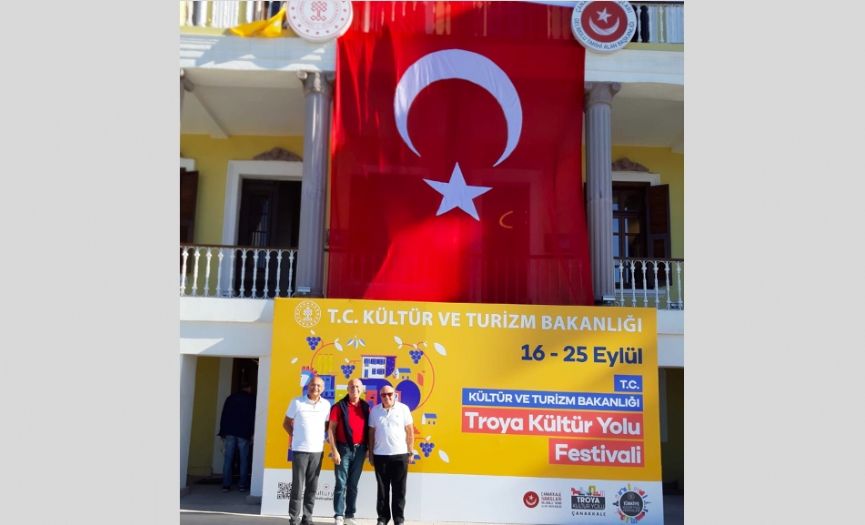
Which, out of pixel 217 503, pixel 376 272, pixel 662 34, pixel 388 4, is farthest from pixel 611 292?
pixel 217 503

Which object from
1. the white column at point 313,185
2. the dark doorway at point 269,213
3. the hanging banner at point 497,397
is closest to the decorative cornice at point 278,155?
the dark doorway at point 269,213

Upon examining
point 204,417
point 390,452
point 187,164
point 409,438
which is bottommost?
point 204,417

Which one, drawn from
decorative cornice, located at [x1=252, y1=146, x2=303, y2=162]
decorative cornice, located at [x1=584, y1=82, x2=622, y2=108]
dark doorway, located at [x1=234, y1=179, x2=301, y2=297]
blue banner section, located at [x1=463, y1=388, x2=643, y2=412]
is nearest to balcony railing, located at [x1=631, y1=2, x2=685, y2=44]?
decorative cornice, located at [x1=584, y1=82, x2=622, y2=108]

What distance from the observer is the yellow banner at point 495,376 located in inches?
289

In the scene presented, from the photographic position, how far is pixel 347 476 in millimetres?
6535

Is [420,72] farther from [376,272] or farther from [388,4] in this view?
[376,272]

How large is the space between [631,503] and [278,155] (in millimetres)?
7450

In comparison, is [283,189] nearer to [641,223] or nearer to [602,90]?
[602,90]

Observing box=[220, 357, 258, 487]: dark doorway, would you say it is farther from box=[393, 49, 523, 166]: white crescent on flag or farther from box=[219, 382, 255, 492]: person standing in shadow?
box=[393, 49, 523, 166]: white crescent on flag

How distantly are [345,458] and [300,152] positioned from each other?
20.1ft

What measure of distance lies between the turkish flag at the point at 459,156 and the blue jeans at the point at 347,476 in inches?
82.4

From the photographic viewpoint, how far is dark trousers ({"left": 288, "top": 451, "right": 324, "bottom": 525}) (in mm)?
6207

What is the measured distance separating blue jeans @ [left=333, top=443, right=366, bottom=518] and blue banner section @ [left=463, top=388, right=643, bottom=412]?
1.44 metres

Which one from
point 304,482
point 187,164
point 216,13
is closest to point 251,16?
point 216,13
